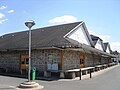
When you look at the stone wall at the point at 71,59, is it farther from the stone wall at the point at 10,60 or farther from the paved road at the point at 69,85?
the stone wall at the point at 10,60

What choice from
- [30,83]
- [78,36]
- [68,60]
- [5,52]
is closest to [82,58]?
[78,36]

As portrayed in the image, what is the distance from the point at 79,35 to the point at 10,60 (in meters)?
9.08

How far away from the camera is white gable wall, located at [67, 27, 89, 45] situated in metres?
24.2

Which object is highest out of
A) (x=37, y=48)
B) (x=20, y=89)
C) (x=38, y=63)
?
(x=37, y=48)

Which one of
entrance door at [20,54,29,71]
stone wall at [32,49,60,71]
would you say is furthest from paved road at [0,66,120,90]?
entrance door at [20,54,29,71]

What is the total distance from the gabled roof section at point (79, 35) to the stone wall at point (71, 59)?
5.56 ft

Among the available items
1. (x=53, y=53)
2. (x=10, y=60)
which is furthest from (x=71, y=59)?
(x=10, y=60)

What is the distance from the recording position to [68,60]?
68.0ft

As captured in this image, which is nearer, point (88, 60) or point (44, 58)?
point (44, 58)

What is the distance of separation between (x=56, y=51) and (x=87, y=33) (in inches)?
416

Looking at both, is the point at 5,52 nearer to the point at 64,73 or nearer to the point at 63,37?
the point at 63,37

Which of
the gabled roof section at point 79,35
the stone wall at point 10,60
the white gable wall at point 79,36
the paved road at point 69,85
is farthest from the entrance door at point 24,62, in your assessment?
the paved road at point 69,85

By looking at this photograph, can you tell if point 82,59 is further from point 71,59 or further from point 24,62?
point 24,62

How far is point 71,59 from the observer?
21391 millimetres
